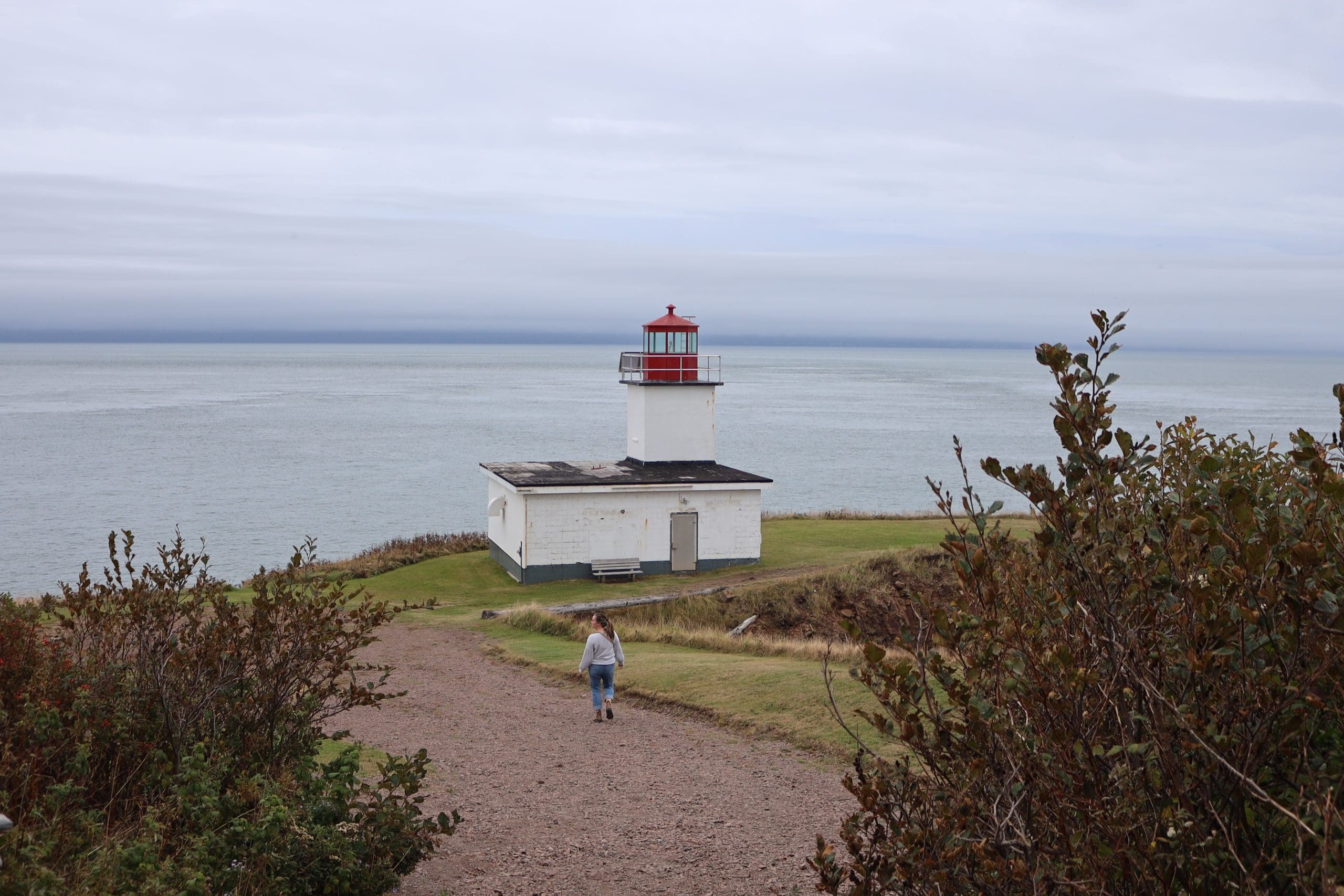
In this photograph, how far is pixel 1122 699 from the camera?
3.23 m

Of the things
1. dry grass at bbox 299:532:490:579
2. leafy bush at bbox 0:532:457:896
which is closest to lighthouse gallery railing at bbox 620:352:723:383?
dry grass at bbox 299:532:490:579

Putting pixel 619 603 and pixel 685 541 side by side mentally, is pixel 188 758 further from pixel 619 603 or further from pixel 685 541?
pixel 685 541

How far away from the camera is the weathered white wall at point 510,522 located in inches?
941

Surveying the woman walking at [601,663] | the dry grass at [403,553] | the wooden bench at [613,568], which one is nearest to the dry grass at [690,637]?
the woman walking at [601,663]

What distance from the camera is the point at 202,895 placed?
535 cm

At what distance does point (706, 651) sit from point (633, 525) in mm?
7849

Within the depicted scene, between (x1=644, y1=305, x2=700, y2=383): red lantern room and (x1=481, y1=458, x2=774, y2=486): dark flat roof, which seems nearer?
(x1=481, y1=458, x2=774, y2=486): dark flat roof

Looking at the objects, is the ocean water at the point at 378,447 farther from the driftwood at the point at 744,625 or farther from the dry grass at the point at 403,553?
the driftwood at the point at 744,625

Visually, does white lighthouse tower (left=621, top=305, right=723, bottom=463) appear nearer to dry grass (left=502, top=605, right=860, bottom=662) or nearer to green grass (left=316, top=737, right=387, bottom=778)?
dry grass (left=502, top=605, right=860, bottom=662)

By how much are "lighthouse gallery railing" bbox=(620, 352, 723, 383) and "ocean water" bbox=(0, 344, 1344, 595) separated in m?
11.0

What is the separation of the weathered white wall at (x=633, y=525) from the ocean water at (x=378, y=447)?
7.96 meters

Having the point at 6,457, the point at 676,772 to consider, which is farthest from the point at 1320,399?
the point at 676,772

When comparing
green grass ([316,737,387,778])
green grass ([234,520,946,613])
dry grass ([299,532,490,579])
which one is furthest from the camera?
dry grass ([299,532,490,579])

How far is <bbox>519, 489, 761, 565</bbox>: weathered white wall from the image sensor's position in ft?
78.7
